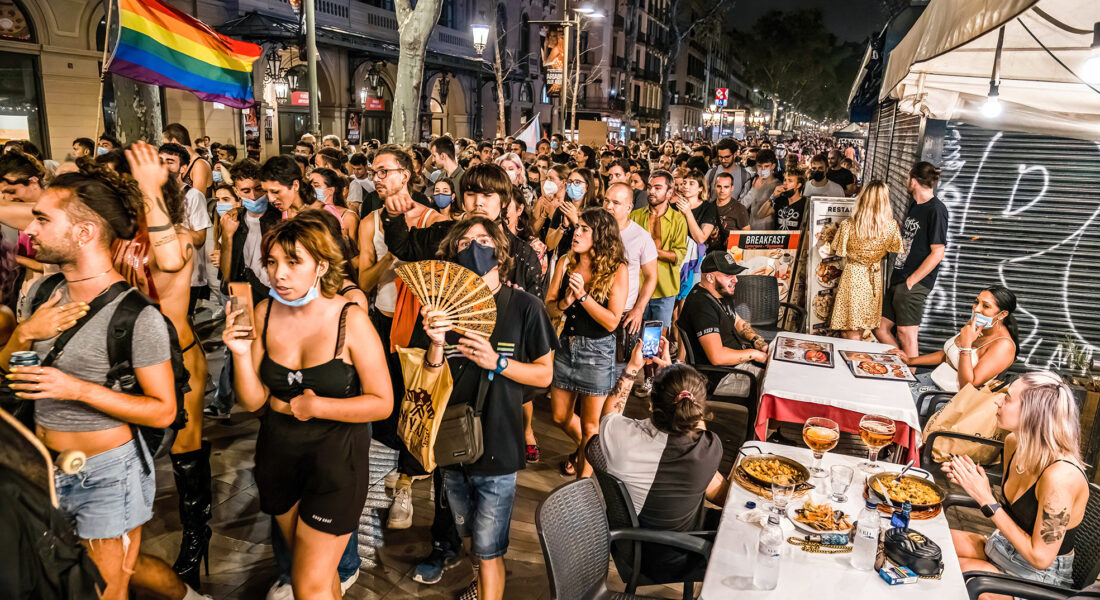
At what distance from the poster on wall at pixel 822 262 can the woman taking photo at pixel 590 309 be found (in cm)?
374

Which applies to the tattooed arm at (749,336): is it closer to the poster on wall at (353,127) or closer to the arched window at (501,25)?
the poster on wall at (353,127)

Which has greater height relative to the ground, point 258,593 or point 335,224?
point 335,224

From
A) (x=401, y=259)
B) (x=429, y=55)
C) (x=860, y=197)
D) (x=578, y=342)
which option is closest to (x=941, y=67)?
(x=860, y=197)

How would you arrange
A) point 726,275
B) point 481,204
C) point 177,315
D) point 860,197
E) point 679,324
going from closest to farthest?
1. point 177,315
2. point 481,204
3. point 726,275
4. point 679,324
5. point 860,197

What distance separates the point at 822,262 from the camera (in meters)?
7.32

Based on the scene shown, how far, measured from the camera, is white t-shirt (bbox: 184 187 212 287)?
5695 mm

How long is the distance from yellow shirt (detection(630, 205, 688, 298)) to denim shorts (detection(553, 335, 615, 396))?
1.77 metres

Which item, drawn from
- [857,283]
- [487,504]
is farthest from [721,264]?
[857,283]

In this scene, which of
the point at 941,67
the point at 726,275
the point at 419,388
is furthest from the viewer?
the point at 941,67

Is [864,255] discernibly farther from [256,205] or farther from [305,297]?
[305,297]

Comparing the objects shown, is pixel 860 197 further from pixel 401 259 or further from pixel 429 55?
pixel 429 55

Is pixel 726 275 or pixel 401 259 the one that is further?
pixel 726 275

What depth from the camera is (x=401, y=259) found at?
4141 mm

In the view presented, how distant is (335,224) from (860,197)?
543cm
